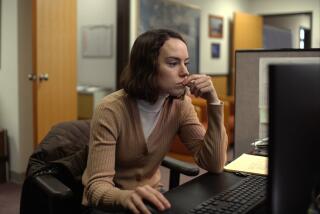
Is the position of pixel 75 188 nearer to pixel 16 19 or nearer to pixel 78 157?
pixel 78 157

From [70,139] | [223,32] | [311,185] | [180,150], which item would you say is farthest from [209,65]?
[311,185]

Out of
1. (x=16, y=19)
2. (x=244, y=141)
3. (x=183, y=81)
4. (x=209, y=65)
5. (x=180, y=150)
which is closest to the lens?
(x=183, y=81)

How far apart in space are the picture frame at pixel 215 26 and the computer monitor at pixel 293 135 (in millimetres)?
5484

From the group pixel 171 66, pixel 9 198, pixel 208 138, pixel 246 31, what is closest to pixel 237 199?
pixel 208 138

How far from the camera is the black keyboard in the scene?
994mm

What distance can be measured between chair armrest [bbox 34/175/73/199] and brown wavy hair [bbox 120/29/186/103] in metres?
0.38

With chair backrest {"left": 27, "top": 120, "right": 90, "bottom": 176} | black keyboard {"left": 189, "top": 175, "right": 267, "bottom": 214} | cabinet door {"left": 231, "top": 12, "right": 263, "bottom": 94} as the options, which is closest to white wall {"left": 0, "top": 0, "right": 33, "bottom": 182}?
chair backrest {"left": 27, "top": 120, "right": 90, "bottom": 176}

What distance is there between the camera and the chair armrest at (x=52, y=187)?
1248mm

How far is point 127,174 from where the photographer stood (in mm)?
1405

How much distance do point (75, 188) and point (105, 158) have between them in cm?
33

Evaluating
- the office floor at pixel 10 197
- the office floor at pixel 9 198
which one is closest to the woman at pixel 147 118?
the office floor at pixel 10 197

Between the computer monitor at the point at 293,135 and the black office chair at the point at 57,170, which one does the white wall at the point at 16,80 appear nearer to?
the black office chair at the point at 57,170

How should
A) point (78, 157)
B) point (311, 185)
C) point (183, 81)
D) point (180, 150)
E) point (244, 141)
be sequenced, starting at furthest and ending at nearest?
1. point (180, 150)
2. point (244, 141)
3. point (78, 157)
4. point (183, 81)
5. point (311, 185)

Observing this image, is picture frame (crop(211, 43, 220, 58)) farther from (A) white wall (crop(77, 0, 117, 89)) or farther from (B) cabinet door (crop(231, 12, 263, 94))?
(A) white wall (crop(77, 0, 117, 89))
